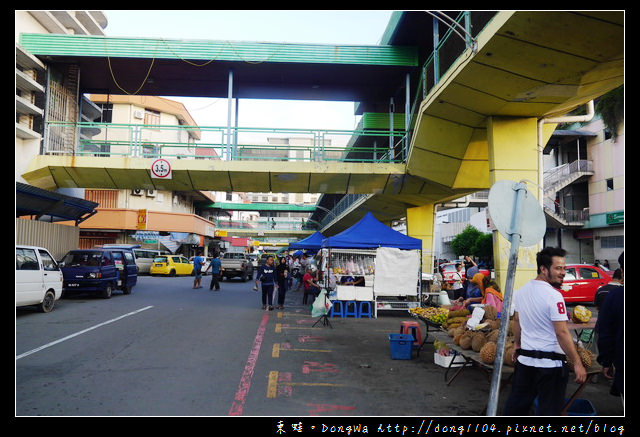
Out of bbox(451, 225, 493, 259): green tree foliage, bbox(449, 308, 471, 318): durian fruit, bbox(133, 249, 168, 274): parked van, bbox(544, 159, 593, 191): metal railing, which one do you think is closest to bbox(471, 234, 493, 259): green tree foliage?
bbox(451, 225, 493, 259): green tree foliage

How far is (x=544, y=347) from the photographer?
4.17 m

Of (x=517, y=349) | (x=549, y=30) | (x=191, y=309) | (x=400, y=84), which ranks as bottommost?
(x=191, y=309)

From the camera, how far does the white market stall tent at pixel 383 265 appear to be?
14.4 metres

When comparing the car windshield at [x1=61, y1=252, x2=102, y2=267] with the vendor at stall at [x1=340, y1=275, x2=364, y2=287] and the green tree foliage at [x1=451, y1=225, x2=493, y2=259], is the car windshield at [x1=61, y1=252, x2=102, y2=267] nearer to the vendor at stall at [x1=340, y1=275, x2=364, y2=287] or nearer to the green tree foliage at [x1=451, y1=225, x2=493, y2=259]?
the vendor at stall at [x1=340, y1=275, x2=364, y2=287]

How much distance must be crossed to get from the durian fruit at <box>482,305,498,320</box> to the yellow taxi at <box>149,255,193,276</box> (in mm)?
29024

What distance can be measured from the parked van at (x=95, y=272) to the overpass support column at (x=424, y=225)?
1293 cm

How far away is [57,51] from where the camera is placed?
17.5 metres

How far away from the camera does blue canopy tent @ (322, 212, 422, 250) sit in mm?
14219

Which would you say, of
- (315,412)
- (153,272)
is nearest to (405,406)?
(315,412)

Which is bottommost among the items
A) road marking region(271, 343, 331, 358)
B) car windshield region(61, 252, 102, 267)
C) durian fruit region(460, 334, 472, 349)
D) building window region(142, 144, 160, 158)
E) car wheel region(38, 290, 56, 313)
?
road marking region(271, 343, 331, 358)

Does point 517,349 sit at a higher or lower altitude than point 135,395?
higher

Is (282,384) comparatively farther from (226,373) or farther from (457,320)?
(457,320)

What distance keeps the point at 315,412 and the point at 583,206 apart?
3740 cm
